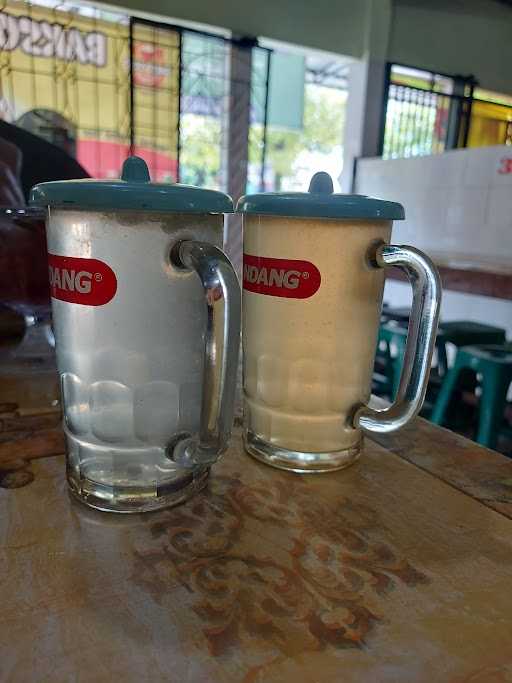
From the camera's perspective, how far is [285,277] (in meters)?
0.42

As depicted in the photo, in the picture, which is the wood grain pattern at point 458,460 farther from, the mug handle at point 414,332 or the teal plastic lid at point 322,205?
the teal plastic lid at point 322,205

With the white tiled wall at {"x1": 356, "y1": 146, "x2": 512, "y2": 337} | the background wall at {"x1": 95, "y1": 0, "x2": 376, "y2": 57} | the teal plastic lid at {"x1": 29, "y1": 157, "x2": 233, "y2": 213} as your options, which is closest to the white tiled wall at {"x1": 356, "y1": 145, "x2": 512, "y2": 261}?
the white tiled wall at {"x1": 356, "y1": 146, "x2": 512, "y2": 337}

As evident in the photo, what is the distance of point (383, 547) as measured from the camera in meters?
0.35

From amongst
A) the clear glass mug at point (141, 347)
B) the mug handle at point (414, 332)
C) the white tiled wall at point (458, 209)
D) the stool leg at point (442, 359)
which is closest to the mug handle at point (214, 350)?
the clear glass mug at point (141, 347)

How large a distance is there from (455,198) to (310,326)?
318cm

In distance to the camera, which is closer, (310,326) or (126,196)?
(126,196)

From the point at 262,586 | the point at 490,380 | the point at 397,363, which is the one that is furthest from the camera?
the point at 397,363

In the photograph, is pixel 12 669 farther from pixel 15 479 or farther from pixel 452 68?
pixel 452 68

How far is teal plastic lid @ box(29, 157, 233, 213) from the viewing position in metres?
0.32

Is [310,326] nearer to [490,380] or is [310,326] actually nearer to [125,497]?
[125,497]

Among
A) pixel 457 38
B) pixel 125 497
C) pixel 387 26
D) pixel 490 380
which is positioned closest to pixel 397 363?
pixel 490 380

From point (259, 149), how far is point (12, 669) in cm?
375

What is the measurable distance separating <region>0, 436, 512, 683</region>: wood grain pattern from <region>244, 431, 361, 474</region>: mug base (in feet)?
0.06

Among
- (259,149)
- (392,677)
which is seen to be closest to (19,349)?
(392,677)
